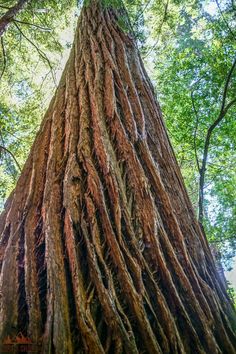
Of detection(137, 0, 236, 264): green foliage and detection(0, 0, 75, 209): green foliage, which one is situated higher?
detection(0, 0, 75, 209): green foliage

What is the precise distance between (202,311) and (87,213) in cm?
70

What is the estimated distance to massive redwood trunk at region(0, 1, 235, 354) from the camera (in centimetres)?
118

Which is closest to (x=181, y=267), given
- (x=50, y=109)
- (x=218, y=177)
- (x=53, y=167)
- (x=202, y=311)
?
(x=202, y=311)

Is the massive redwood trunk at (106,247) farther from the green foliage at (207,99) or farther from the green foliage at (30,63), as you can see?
the green foliage at (30,63)

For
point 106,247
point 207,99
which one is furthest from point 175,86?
point 106,247

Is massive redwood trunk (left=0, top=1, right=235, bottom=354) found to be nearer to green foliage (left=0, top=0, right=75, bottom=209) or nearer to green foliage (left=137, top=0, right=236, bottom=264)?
green foliage (left=137, top=0, right=236, bottom=264)

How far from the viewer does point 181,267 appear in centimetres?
144

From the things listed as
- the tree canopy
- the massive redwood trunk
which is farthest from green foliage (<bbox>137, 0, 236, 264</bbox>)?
the massive redwood trunk

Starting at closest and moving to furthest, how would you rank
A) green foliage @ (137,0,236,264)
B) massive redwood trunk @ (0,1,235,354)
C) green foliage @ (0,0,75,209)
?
1. massive redwood trunk @ (0,1,235,354)
2. green foliage @ (137,0,236,264)
3. green foliage @ (0,0,75,209)

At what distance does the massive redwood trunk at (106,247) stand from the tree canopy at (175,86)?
152 cm

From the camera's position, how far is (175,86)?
462 cm

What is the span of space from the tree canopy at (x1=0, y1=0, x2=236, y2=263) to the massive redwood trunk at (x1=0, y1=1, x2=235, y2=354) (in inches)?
59.7

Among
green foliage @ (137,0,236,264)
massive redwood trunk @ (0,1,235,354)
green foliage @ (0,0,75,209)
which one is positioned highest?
green foliage @ (0,0,75,209)

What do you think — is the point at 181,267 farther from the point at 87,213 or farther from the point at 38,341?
the point at 38,341
